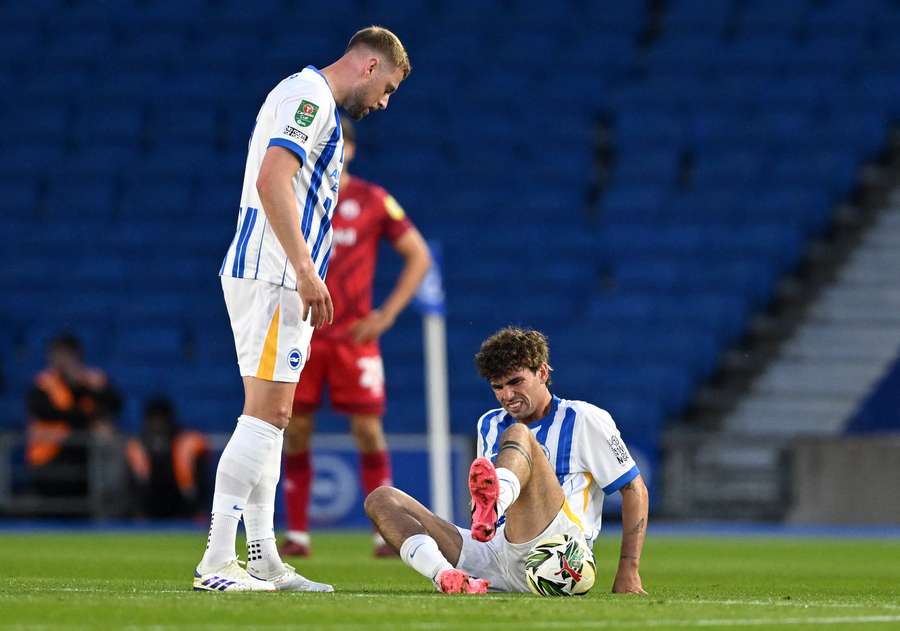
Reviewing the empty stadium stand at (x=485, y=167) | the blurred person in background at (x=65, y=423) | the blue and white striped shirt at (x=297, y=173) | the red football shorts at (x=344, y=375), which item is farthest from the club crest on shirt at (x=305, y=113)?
the blurred person in background at (x=65, y=423)

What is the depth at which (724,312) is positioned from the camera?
1631cm

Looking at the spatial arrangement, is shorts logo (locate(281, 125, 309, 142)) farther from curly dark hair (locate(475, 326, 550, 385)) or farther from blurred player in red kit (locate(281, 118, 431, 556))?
blurred player in red kit (locate(281, 118, 431, 556))

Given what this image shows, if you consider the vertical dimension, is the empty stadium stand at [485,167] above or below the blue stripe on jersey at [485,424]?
above

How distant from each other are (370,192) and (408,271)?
494 mm

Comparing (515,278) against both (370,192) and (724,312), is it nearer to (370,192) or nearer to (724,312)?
(724,312)

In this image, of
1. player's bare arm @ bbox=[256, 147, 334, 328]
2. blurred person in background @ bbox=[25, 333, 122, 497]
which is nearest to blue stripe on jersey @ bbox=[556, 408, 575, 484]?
player's bare arm @ bbox=[256, 147, 334, 328]

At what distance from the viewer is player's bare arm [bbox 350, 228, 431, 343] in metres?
9.59

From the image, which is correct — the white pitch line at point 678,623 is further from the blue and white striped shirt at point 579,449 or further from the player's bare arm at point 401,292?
the player's bare arm at point 401,292

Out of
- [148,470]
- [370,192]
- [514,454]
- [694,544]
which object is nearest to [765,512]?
[694,544]

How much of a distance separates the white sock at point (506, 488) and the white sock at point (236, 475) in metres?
0.99

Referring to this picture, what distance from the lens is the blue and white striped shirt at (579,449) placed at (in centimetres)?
618

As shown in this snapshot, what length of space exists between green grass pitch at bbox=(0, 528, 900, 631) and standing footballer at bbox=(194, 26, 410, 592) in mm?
275

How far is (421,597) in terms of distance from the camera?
5.89m

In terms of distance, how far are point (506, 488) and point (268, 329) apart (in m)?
1.09
